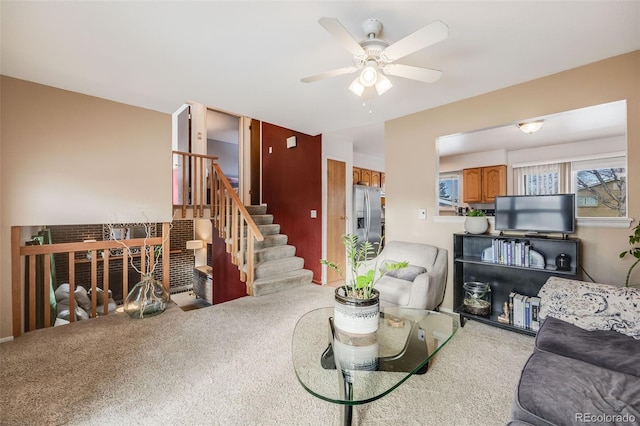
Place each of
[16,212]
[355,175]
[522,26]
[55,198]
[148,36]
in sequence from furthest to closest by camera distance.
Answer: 1. [355,175]
2. [55,198]
3. [16,212]
4. [148,36]
5. [522,26]

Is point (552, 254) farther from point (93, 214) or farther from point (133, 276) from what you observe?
A: point (133, 276)

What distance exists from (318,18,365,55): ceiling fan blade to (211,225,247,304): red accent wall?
3.80 m

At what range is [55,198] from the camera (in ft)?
8.86

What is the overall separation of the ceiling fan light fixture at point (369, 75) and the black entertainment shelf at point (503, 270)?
184cm

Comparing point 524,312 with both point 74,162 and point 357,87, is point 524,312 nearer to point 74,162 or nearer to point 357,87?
point 357,87

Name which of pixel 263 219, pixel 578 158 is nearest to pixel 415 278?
pixel 263 219

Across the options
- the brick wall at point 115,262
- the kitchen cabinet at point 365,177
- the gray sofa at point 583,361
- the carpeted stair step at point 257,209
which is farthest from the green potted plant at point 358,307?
the brick wall at point 115,262

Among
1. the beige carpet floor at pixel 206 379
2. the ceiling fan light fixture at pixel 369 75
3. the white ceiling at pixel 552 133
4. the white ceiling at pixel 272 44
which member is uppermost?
the white ceiling at pixel 272 44

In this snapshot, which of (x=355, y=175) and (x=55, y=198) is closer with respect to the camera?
(x=55, y=198)

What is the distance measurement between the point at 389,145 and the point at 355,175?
1.89 m

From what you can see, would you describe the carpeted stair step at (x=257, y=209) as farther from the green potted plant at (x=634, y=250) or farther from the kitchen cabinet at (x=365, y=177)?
the green potted plant at (x=634, y=250)

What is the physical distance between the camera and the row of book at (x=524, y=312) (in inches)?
93.4

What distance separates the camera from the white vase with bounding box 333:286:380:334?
1527mm

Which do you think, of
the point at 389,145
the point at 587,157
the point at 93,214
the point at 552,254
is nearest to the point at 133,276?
the point at 93,214
